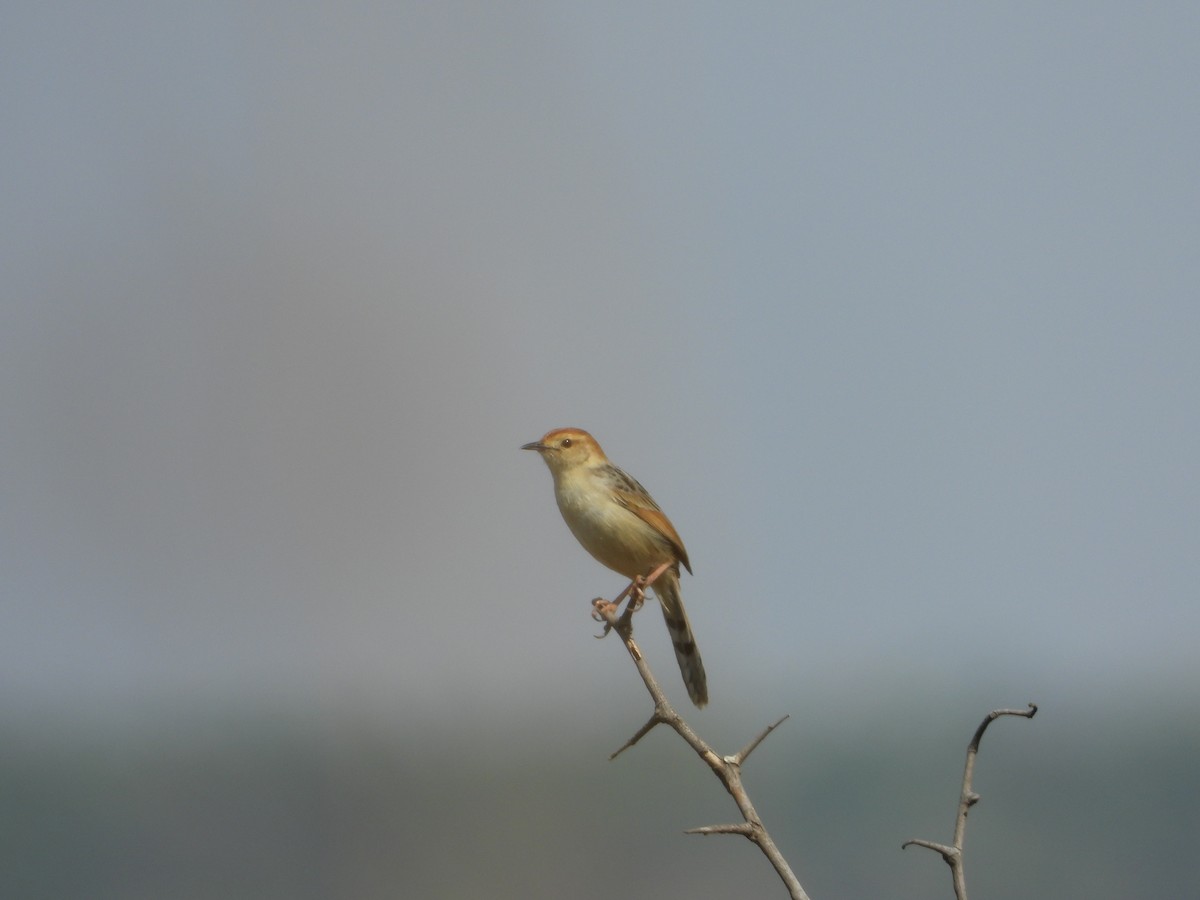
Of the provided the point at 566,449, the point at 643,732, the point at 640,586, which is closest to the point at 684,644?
the point at 640,586

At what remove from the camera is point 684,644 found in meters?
8.62

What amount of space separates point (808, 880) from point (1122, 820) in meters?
14.9

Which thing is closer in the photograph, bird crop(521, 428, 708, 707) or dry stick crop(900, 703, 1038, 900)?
dry stick crop(900, 703, 1038, 900)

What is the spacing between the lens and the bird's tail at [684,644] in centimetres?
859

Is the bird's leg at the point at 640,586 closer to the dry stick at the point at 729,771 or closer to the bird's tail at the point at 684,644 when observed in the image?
the bird's tail at the point at 684,644

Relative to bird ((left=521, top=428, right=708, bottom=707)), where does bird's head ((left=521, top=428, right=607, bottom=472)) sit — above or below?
above

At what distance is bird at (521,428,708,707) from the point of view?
8.30 meters

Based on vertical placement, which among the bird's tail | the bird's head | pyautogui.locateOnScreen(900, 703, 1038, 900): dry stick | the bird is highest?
the bird's head

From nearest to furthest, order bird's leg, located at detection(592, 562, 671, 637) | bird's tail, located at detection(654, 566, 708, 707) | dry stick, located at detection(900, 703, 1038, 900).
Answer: dry stick, located at detection(900, 703, 1038, 900), bird's leg, located at detection(592, 562, 671, 637), bird's tail, located at detection(654, 566, 708, 707)

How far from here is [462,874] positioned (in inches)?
1756

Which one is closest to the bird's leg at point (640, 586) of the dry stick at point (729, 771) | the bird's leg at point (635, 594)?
the bird's leg at point (635, 594)

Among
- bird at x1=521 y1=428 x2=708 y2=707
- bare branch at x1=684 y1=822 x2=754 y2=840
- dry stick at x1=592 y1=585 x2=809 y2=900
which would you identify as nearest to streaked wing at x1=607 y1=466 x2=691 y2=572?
bird at x1=521 y1=428 x2=708 y2=707

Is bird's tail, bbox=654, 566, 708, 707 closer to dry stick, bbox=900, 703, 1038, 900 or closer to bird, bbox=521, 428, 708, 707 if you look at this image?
bird, bbox=521, 428, 708, 707

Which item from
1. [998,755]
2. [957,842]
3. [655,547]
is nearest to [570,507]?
Result: [655,547]
